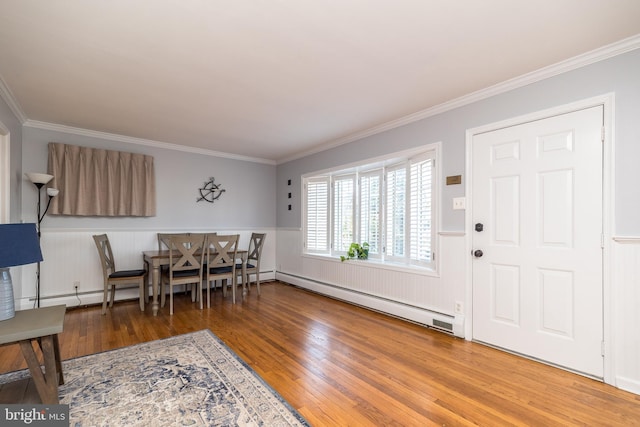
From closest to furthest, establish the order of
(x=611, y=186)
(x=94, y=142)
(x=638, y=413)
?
(x=638, y=413) → (x=611, y=186) → (x=94, y=142)

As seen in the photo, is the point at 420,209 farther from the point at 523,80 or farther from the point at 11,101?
the point at 11,101

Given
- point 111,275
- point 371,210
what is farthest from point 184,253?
point 371,210

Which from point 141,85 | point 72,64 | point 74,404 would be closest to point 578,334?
point 74,404

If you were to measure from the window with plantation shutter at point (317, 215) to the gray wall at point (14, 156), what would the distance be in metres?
3.75

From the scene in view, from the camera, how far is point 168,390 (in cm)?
202

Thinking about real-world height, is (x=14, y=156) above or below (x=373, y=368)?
above

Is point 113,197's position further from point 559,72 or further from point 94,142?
point 559,72

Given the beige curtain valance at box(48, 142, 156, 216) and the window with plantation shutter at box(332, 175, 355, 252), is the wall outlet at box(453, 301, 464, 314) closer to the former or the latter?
the window with plantation shutter at box(332, 175, 355, 252)

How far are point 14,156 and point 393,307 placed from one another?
4747 millimetres

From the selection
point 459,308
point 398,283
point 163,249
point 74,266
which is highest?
point 163,249

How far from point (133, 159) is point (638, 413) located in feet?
18.9

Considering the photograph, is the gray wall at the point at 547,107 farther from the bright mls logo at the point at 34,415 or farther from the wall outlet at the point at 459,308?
the bright mls logo at the point at 34,415

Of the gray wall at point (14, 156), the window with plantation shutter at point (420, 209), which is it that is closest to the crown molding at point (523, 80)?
the window with plantation shutter at point (420, 209)

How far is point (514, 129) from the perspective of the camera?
263 cm
